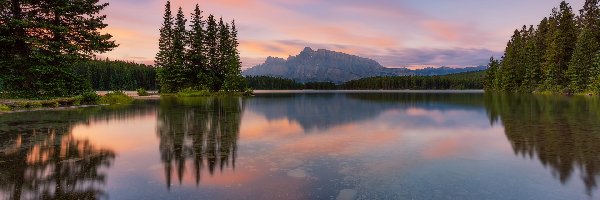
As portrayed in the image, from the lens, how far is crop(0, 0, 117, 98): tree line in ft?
103

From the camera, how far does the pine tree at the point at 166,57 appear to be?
2854 inches

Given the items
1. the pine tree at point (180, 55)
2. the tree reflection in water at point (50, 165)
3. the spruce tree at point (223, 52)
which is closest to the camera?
the tree reflection in water at point (50, 165)

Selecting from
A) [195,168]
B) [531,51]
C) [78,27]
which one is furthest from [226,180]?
[531,51]

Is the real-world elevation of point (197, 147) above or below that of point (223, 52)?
below

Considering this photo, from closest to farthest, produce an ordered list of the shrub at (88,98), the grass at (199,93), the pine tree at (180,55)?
1. the shrub at (88,98)
2. the grass at (199,93)
3. the pine tree at (180,55)

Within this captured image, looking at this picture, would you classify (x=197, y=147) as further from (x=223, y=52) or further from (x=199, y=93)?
(x=223, y=52)

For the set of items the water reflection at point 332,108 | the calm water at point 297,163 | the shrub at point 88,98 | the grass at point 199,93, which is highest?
the grass at point 199,93

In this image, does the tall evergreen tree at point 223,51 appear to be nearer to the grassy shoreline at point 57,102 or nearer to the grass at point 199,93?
the grass at point 199,93

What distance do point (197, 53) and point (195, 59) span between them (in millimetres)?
1263

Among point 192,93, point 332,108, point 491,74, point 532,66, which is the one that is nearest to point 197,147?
point 332,108

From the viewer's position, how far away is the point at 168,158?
11.5m

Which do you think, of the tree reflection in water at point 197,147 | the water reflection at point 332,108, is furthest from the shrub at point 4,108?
the water reflection at point 332,108

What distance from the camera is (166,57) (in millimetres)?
73375

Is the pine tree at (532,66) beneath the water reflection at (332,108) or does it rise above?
above
